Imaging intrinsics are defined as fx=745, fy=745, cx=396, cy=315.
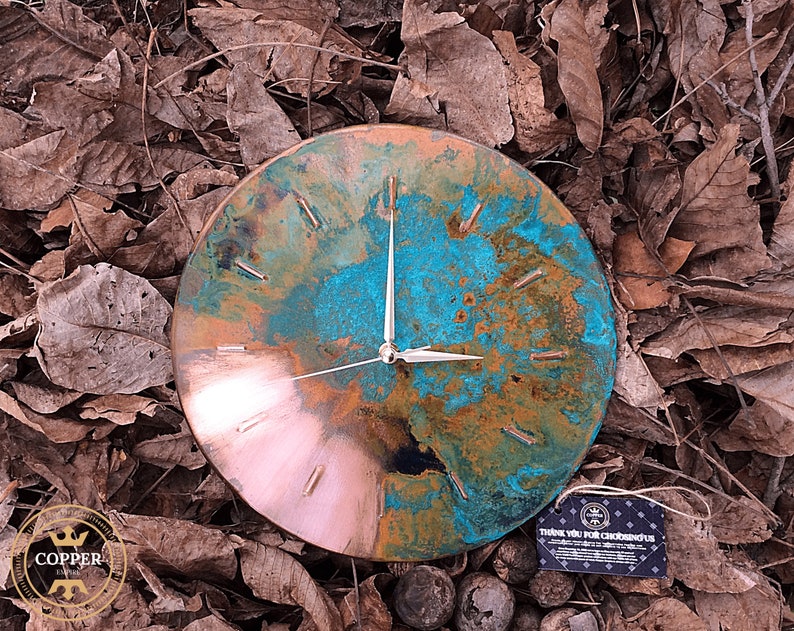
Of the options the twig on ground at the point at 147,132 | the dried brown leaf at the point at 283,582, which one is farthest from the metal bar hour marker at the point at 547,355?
the twig on ground at the point at 147,132

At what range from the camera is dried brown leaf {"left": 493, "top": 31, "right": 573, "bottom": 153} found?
4.39ft

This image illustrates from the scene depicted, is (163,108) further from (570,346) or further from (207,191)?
(570,346)

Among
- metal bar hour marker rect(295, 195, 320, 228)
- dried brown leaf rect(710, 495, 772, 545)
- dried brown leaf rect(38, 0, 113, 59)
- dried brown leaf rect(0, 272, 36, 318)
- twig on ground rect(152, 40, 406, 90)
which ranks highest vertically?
dried brown leaf rect(38, 0, 113, 59)

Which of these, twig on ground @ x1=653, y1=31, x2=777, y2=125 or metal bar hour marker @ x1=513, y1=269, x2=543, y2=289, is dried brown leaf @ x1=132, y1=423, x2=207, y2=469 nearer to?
metal bar hour marker @ x1=513, y1=269, x2=543, y2=289

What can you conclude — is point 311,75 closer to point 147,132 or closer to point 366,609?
point 147,132

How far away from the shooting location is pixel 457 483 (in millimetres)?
1328

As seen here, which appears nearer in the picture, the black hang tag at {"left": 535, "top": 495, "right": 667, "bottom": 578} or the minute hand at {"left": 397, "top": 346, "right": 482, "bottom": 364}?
the minute hand at {"left": 397, "top": 346, "right": 482, "bottom": 364}

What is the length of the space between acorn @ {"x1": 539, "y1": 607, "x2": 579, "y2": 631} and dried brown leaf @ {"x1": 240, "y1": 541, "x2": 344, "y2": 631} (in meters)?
0.37

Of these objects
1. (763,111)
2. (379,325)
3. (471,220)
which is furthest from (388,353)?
(763,111)

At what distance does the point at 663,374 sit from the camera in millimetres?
1391

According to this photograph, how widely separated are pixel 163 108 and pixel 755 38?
3.64 feet

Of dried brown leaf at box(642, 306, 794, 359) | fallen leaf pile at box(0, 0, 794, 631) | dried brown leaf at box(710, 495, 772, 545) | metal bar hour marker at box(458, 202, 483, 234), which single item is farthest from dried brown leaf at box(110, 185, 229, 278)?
dried brown leaf at box(710, 495, 772, 545)

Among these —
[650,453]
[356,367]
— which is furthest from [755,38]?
[356,367]

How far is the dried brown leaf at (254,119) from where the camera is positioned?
1362 millimetres
